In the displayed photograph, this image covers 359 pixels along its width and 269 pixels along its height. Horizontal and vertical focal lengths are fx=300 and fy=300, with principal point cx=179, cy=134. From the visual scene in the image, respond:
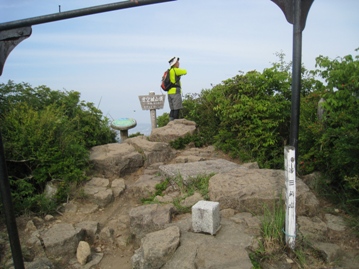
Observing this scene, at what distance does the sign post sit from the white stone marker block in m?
6.98

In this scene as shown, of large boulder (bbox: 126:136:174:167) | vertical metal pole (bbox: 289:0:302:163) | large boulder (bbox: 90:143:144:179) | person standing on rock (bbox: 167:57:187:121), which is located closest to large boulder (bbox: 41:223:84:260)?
large boulder (bbox: 90:143:144:179)

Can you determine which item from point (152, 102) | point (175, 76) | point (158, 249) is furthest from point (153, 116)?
point (158, 249)

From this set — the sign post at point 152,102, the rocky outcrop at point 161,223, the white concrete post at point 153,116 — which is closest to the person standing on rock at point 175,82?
the sign post at point 152,102

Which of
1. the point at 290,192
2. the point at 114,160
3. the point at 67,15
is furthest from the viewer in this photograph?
the point at 114,160

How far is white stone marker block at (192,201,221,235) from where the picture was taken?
3471mm

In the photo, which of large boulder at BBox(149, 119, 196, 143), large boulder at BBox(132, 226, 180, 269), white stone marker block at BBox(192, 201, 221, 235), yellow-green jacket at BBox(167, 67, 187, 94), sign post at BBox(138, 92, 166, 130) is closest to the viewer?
large boulder at BBox(132, 226, 180, 269)

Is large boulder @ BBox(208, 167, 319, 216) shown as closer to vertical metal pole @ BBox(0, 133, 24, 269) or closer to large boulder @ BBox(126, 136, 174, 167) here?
vertical metal pole @ BBox(0, 133, 24, 269)

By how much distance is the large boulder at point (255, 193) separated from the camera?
13.8 feet

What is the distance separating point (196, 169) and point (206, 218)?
90.3 inches

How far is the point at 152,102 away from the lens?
10242 mm

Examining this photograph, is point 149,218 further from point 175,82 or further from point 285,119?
point 175,82

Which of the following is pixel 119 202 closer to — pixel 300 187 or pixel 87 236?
pixel 87 236

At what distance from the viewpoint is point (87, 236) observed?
15.8ft

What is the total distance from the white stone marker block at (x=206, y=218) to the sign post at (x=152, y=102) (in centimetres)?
698
